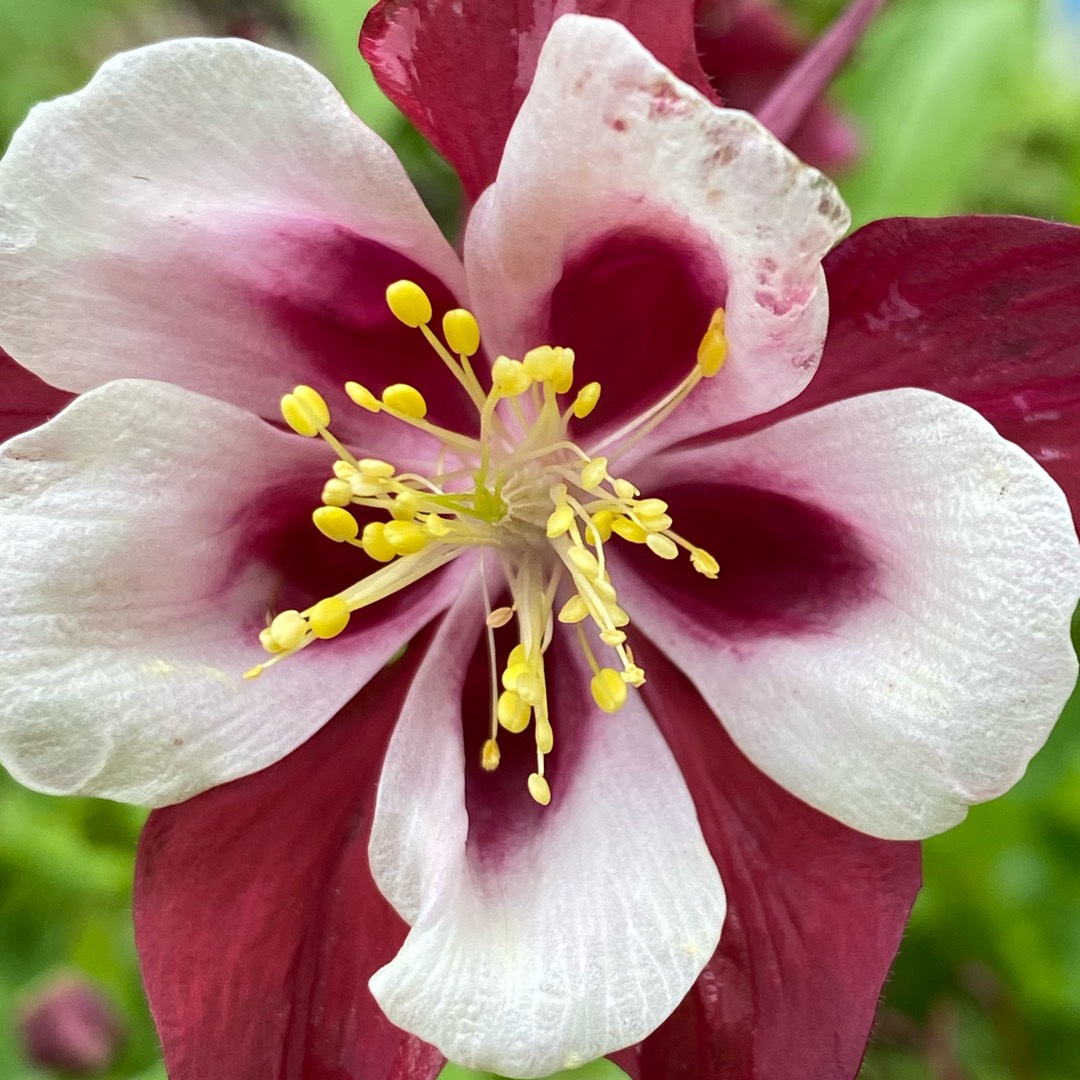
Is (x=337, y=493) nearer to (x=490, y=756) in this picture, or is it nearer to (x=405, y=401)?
(x=405, y=401)

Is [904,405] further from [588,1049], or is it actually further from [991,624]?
[588,1049]

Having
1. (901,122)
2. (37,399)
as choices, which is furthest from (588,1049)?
(901,122)

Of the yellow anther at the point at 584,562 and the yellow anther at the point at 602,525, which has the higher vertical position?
the yellow anther at the point at 602,525

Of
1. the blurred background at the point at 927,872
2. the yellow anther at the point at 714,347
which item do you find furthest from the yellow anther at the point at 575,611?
the blurred background at the point at 927,872

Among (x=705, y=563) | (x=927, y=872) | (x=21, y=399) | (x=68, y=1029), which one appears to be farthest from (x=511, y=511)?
(x=927, y=872)

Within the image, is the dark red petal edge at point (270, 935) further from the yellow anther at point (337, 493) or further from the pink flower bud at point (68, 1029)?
the pink flower bud at point (68, 1029)

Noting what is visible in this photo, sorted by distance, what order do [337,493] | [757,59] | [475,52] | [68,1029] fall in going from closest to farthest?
[475,52]
[337,493]
[68,1029]
[757,59]
